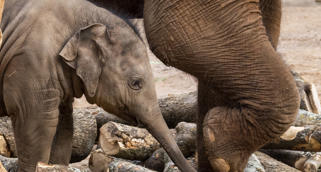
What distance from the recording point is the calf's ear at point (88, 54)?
3240 mm

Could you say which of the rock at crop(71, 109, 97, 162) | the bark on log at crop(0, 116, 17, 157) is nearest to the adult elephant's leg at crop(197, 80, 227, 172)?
the rock at crop(71, 109, 97, 162)

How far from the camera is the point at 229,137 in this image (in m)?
2.96

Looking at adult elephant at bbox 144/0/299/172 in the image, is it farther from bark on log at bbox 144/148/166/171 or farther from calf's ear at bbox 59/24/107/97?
bark on log at bbox 144/148/166/171

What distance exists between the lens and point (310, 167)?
396cm

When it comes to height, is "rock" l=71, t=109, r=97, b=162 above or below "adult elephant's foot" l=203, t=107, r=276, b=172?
below

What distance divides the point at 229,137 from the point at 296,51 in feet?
18.9

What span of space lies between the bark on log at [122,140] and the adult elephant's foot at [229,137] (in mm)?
1038

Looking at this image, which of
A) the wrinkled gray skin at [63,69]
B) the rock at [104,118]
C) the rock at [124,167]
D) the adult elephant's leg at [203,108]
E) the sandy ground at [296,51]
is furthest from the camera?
the sandy ground at [296,51]

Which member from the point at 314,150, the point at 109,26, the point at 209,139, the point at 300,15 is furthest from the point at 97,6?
the point at 300,15

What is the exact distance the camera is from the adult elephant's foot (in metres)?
2.92

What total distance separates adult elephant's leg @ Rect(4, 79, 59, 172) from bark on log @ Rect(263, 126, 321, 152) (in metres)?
1.35

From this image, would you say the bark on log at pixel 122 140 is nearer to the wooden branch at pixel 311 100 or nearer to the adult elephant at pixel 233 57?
the adult elephant at pixel 233 57

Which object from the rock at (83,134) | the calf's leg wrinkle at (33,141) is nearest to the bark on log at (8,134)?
the rock at (83,134)

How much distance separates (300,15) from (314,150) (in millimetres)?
7198
